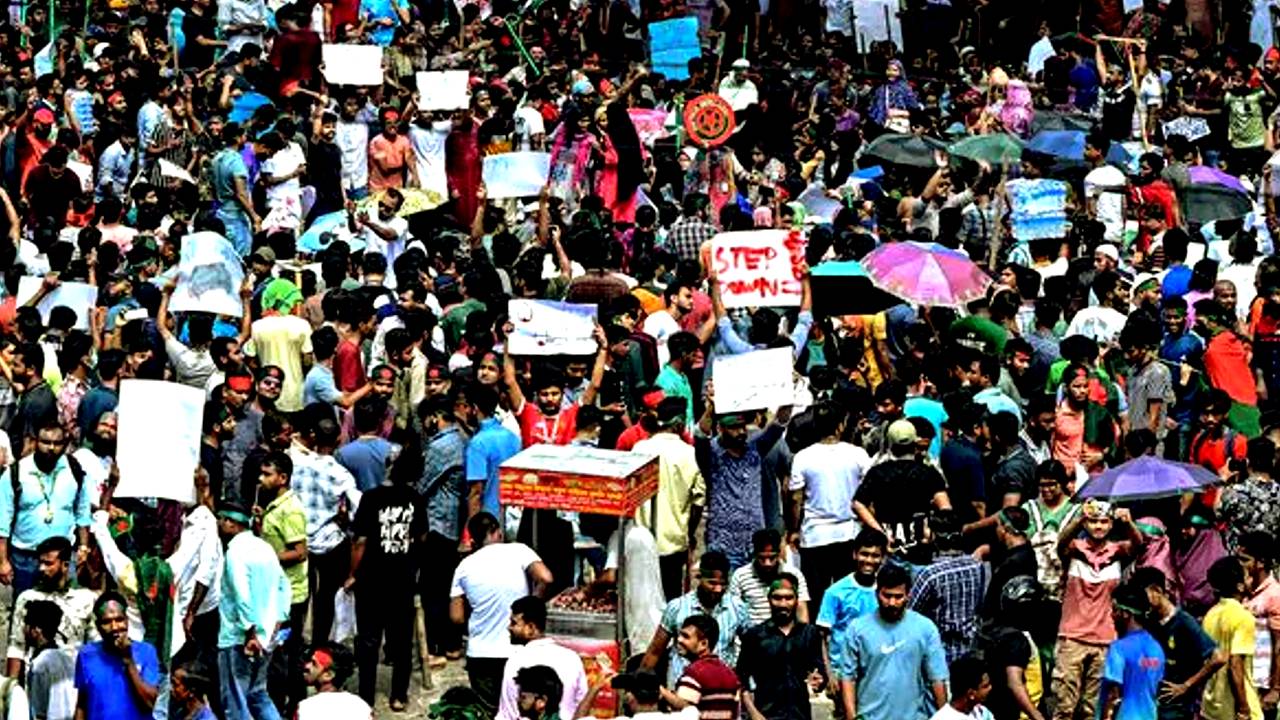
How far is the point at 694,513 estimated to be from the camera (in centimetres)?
1944

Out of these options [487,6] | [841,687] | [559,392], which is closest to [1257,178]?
[487,6]

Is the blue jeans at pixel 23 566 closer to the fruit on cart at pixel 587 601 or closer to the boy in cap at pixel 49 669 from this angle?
the boy in cap at pixel 49 669

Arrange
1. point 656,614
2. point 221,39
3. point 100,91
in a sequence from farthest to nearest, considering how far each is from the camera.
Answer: point 221,39 < point 100,91 < point 656,614

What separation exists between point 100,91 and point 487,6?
5.93 meters

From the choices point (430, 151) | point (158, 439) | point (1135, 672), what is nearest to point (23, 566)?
point (158, 439)

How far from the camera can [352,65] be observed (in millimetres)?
29297

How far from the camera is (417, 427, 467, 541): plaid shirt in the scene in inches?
772

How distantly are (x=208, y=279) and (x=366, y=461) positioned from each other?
11.6 feet

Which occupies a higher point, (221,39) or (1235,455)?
(221,39)

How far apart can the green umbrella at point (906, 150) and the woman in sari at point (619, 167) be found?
189 centimetres

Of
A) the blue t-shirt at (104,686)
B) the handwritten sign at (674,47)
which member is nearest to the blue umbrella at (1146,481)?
the blue t-shirt at (104,686)

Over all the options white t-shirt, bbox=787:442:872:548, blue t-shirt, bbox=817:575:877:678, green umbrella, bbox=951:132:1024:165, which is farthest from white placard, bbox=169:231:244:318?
green umbrella, bbox=951:132:1024:165

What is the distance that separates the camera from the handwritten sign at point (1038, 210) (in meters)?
25.2

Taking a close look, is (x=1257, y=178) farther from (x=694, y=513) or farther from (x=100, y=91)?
(x=694, y=513)
